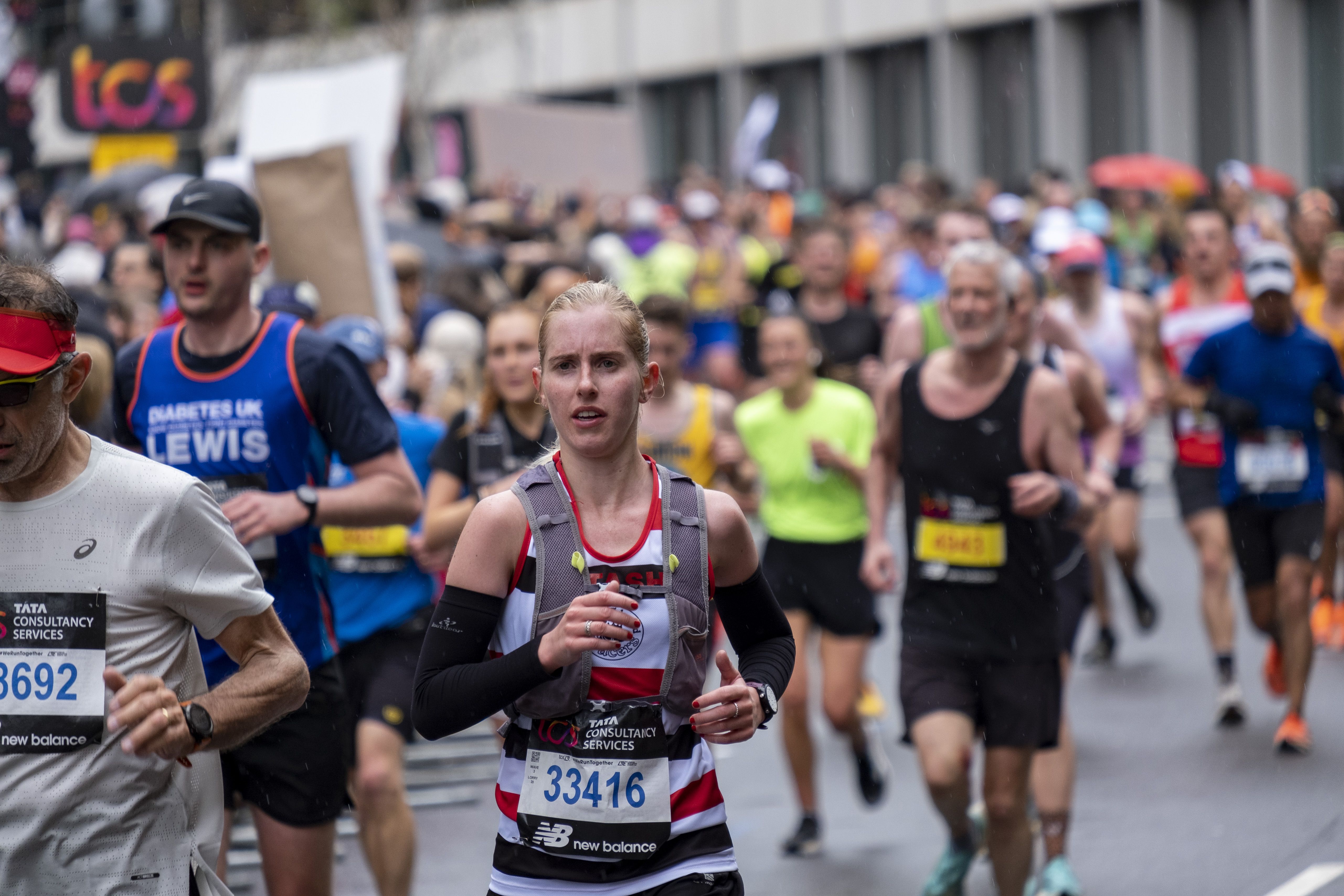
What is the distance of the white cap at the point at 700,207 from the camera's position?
731 inches

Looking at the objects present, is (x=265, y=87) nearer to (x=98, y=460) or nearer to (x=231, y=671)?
(x=231, y=671)

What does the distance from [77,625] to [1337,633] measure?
893 cm

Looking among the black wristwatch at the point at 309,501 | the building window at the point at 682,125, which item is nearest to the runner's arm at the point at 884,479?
the black wristwatch at the point at 309,501

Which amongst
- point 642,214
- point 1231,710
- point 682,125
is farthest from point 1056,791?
point 682,125

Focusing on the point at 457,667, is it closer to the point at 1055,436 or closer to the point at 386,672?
the point at 386,672

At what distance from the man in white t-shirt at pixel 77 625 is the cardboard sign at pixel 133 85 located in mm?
9663

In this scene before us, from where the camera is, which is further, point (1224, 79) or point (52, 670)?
point (1224, 79)

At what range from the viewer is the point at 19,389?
310 cm

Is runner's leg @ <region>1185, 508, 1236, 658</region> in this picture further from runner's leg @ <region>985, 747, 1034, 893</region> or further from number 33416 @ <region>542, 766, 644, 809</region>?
number 33416 @ <region>542, 766, 644, 809</region>

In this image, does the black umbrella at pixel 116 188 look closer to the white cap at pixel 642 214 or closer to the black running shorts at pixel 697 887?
the white cap at pixel 642 214

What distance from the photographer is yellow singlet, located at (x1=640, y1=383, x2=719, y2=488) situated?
736 cm

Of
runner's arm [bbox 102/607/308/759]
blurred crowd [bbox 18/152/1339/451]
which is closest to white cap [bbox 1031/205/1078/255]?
blurred crowd [bbox 18/152/1339/451]

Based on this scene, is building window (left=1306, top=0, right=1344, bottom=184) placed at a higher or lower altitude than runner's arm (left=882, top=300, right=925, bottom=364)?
higher

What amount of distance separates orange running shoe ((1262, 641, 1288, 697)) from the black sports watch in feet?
19.1
